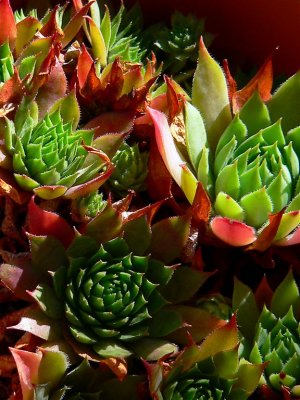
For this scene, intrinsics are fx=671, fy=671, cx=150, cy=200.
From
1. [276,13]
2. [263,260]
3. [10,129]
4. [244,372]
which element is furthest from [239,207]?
[276,13]

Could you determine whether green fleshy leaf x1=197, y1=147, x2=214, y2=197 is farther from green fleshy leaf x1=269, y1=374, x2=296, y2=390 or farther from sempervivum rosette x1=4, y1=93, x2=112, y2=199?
green fleshy leaf x1=269, y1=374, x2=296, y2=390

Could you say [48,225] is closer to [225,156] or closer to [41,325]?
[41,325]

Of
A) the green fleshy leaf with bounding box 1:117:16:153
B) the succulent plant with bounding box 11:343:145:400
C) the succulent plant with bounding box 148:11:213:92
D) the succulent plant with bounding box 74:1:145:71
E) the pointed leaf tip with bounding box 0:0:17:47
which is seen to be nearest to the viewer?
the succulent plant with bounding box 11:343:145:400

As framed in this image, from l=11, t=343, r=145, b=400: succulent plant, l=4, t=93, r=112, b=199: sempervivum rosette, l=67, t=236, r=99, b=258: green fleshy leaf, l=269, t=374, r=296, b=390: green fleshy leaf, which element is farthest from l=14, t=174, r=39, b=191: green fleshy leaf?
l=269, t=374, r=296, b=390: green fleshy leaf

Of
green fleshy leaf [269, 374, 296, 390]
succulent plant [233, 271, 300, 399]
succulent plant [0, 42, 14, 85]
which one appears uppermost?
succulent plant [0, 42, 14, 85]

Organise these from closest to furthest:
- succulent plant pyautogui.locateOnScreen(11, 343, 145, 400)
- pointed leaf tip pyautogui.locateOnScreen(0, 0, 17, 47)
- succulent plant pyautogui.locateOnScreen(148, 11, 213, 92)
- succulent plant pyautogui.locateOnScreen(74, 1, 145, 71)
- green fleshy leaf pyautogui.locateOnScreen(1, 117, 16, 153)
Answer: succulent plant pyautogui.locateOnScreen(11, 343, 145, 400) < green fleshy leaf pyautogui.locateOnScreen(1, 117, 16, 153) < pointed leaf tip pyautogui.locateOnScreen(0, 0, 17, 47) < succulent plant pyautogui.locateOnScreen(74, 1, 145, 71) < succulent plant pyautogui.locateOnScreen(148, 11, 213, 92)

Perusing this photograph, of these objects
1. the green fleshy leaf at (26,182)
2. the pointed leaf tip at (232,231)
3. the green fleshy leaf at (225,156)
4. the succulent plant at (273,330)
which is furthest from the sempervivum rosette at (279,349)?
the green fleshy leaf at (26,182)

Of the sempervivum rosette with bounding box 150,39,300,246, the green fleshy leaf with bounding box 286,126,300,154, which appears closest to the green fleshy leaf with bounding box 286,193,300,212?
the sempervivum rosette with bounding box 150,39,300,246

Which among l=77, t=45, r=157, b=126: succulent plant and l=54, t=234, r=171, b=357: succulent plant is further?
l=77, t=45, r=157, b=126: succulent plant

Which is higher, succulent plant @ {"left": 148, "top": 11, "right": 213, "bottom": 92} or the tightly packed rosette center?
succulent plant @ {"left": 148, "top": 11, "right": 213, "bottom": 92}
